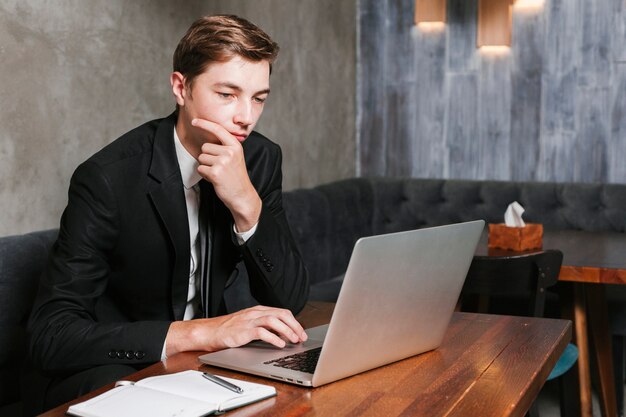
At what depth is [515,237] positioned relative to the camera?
3.03 m

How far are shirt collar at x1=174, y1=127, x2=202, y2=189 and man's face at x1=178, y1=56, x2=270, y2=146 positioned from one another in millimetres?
181

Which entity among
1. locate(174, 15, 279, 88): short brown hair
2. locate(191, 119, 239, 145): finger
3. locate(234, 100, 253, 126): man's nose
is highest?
locate(174, 15, 279, 88): short brown hair

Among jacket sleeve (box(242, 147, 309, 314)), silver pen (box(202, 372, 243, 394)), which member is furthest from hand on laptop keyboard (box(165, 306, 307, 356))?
jacket sleeve (box(242, 147, 309, 314))

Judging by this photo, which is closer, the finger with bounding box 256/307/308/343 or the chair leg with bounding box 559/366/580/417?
the finger with bounding box 256/307/308/343

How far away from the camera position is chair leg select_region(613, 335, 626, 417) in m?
3.42

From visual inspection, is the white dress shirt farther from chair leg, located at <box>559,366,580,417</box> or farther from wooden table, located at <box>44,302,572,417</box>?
chair leg, located at <box>559,366,580,417</box>

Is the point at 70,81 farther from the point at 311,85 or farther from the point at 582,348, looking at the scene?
the point at 582,348

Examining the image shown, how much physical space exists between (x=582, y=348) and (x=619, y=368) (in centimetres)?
65

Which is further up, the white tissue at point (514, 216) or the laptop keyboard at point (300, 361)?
the white tissue at point (514, 216)

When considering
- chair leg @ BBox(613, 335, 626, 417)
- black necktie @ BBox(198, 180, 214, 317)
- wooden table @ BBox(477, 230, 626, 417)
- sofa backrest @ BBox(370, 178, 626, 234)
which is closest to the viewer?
black necktie @ BBox(198, 180, 214, 317)

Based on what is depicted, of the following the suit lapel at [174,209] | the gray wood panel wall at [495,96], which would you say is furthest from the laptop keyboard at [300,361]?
the gray wood panel wall at [495,96]

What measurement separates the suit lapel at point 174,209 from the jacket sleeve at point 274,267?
148 mm

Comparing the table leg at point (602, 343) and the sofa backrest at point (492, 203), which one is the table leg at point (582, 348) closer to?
the table leg at point (602, 343)

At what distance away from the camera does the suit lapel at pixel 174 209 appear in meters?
1.85
